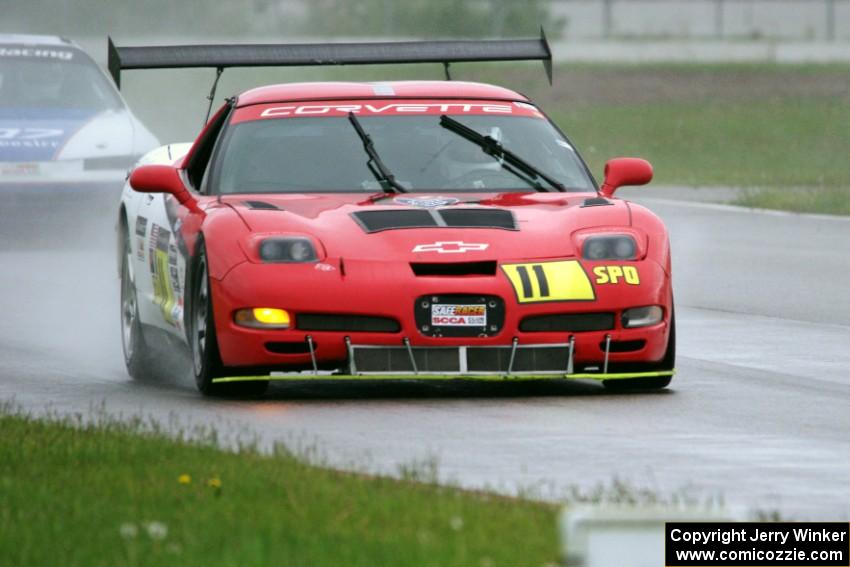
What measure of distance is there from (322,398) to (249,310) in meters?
0.58

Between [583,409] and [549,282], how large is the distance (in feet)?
1.81

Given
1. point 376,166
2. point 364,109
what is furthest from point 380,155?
point 364,109

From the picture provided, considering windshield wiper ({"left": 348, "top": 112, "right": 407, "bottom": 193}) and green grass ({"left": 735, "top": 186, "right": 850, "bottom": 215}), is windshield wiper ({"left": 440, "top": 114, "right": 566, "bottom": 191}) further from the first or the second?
Result: green grass ({"left": 735, "top": 186, "right": 850, "bottom": 215})

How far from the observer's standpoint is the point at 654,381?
1045 centimetres

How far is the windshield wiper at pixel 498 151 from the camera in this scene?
11133 millimetres

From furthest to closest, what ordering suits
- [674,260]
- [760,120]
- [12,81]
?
[760,120]
[12,81]
[674,260]

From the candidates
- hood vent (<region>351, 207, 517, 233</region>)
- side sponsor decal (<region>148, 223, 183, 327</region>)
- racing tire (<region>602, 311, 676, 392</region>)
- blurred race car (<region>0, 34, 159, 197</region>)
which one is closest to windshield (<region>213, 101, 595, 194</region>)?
side sponsor decal (<region>148, 223, 183, 327</region>)

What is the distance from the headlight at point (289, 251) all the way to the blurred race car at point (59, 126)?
919cm

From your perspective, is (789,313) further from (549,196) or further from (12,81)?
(12,81)

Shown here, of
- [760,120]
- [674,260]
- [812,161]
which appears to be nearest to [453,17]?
[760,120]

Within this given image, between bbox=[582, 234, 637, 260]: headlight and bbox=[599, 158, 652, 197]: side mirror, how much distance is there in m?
1.12

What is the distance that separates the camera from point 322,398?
33.5 feet

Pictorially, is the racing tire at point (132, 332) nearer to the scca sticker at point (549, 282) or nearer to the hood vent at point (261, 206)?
the hood vent at point (261, 206)

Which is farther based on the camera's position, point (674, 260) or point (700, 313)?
point (674, 260)
